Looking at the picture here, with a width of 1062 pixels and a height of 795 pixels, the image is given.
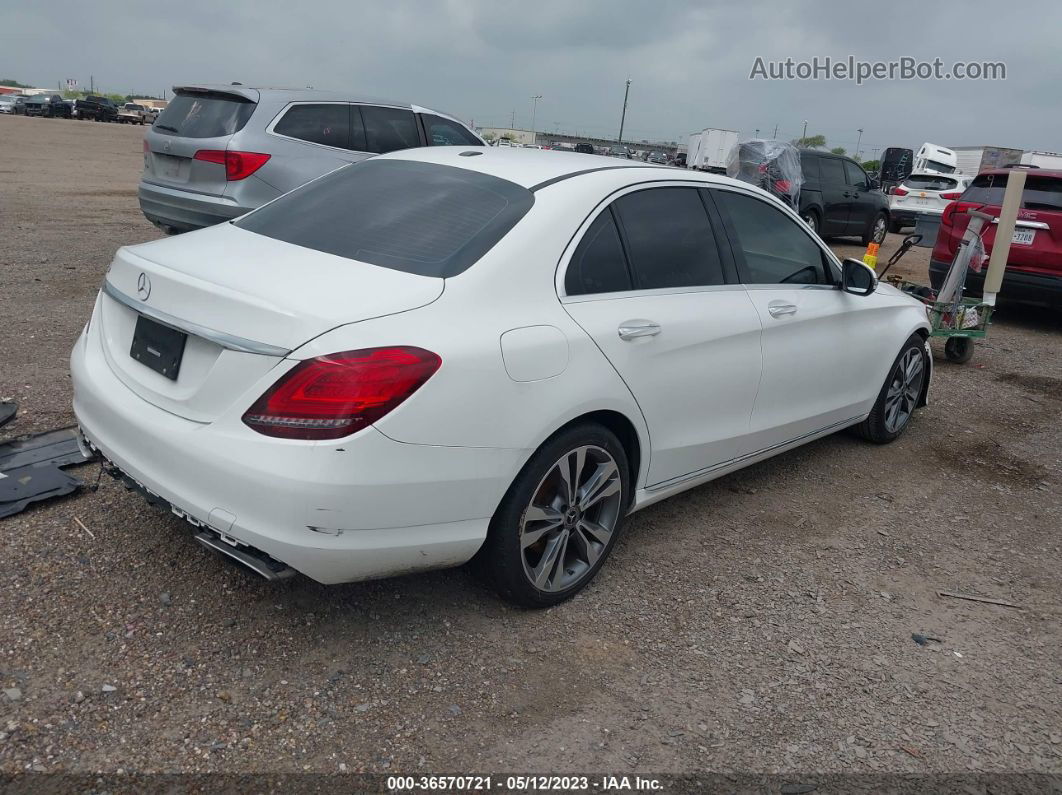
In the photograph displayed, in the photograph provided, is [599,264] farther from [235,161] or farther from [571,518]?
[235,161]

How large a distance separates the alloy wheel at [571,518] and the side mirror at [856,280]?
6.78 ft

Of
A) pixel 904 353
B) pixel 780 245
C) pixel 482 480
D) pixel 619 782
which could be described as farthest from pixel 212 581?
pixel 904 353

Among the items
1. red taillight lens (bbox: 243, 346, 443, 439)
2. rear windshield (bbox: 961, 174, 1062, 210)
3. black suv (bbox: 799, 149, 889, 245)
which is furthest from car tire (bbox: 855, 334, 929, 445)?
black suv (bbox: 799, 149, 889, 245)

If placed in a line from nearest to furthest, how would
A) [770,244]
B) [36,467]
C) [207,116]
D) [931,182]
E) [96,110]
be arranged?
[36,467] → [770,244] → [207,116] → [931,182] → [96,110]

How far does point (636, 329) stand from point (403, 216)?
973 mm

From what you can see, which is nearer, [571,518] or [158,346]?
[158,346]

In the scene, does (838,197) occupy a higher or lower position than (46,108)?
higher

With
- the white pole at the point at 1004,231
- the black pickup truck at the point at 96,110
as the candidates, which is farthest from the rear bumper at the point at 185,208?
the black pickup truck at the point at 96,110

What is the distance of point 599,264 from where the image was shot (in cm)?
338

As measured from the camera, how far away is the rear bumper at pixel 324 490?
8.39 ft

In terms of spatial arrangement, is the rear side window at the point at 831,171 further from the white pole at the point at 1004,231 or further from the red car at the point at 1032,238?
the white pole at the point at 1004,231

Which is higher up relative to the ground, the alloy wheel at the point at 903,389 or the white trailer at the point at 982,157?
the white trailer at the point at 982,157

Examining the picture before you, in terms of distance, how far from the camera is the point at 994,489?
5.00 meters

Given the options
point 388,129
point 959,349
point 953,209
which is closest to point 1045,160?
point 953,209
